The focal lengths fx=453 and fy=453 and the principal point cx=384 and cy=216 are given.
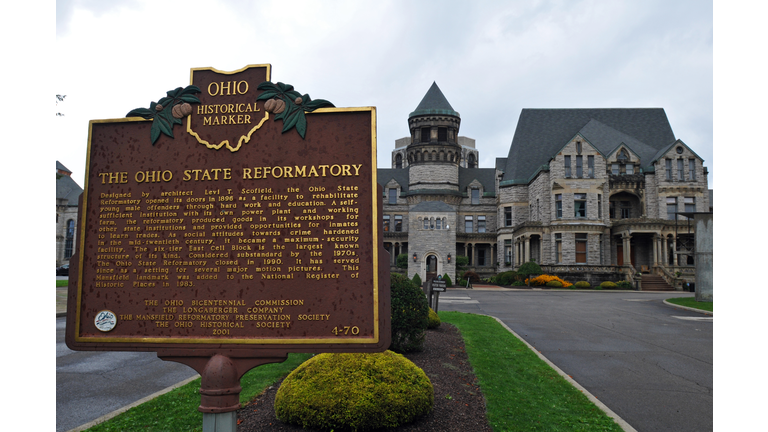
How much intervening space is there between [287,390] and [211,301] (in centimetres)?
213

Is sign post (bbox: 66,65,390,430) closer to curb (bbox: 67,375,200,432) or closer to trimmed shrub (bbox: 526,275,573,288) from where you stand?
curb (bbox: 67,375,200,432)

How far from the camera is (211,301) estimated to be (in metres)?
4.52

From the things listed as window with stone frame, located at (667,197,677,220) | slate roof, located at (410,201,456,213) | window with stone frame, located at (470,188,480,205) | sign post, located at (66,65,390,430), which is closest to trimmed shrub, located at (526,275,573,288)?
slate roof, located at (410,201,456,213)

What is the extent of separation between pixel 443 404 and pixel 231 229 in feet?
14.1

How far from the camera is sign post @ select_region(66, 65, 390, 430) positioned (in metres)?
4.45

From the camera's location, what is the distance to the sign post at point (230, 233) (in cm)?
445

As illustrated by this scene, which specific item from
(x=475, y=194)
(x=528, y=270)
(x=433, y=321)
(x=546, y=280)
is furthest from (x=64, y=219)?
(x=433, y=321)

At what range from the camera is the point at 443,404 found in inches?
271

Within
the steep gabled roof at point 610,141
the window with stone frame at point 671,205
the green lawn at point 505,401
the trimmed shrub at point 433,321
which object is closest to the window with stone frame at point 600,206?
the steep gabled roof at point 610,141

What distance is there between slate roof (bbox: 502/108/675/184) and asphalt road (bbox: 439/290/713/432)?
3746cm

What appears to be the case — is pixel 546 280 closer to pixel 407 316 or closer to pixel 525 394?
pixel 407 316

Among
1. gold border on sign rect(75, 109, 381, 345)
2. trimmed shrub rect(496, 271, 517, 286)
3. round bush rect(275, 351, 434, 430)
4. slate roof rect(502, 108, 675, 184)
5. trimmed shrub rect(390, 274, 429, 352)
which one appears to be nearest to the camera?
gold border on sign rect(75, 109, 381, 345)

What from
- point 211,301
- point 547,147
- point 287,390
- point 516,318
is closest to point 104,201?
point 211,301

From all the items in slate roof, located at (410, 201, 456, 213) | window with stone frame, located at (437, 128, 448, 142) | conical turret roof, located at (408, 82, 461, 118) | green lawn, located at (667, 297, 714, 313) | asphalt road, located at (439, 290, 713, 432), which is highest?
conical turret roof, located at (408, 82, 461, 118)
